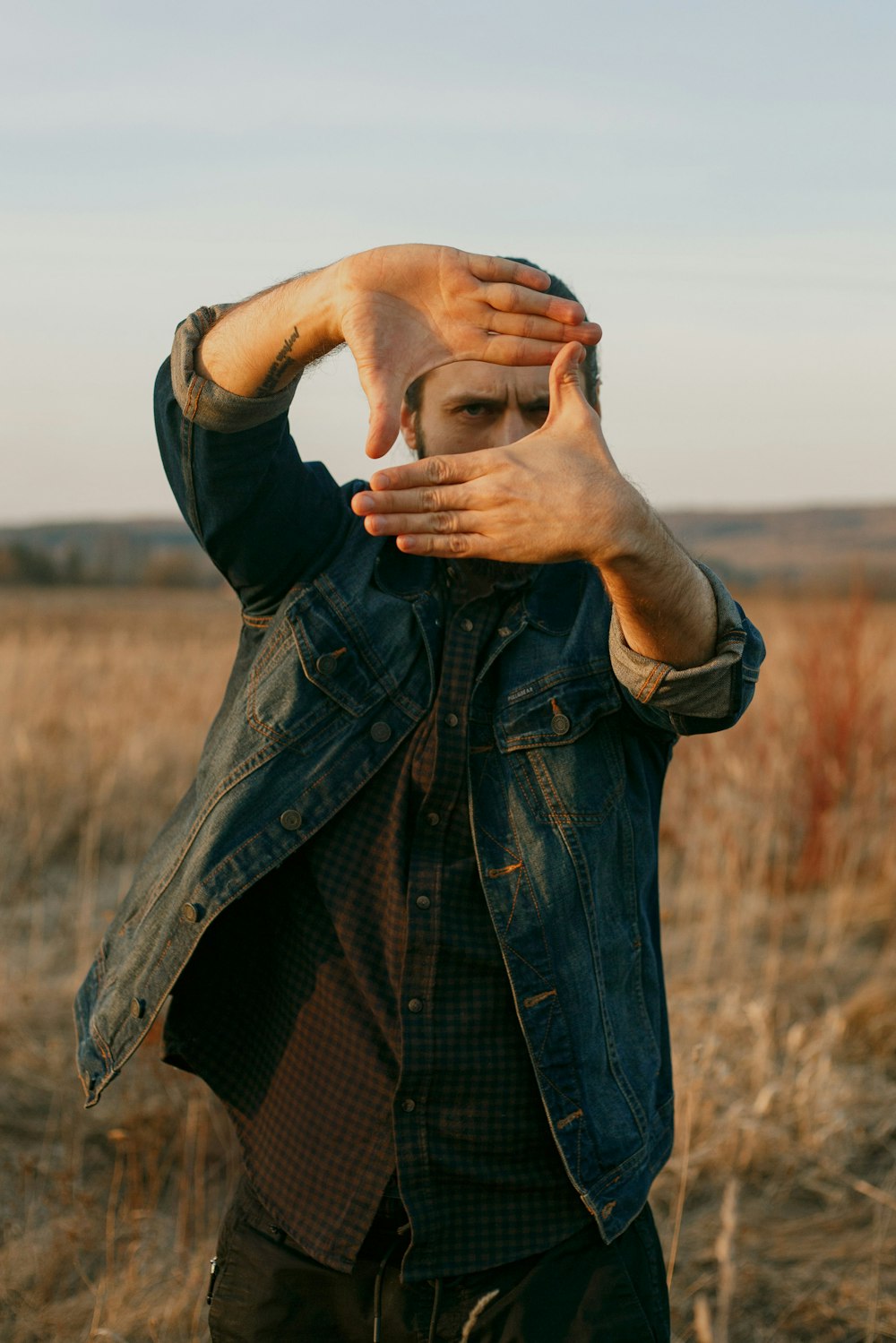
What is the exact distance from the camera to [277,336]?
1.67 m

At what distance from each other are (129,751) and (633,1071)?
18.8 ft

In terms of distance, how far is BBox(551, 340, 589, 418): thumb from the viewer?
5.07 ft

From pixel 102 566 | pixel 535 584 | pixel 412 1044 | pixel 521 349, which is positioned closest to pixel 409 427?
pixel 535 584

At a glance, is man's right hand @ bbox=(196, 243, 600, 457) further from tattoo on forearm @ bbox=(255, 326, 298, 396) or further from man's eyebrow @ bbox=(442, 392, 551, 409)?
man's eyebrow @ bbox=(442, 392, 551, 409)

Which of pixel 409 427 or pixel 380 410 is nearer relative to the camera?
pixel 380 410

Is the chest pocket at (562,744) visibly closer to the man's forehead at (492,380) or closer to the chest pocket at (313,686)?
the chest pocket at (313,686)

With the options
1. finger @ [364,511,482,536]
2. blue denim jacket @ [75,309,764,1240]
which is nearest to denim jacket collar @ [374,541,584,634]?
blue denim jacket @ [75,309,764,1240]

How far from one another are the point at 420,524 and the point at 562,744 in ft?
1.60

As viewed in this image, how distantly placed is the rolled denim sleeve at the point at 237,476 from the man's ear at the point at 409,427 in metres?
0.20

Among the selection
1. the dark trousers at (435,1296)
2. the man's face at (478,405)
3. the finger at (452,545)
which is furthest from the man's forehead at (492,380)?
the dark trousers at (435,1296)

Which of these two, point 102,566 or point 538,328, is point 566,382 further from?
point 102,566

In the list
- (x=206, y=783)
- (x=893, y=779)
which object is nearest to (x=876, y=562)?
(x=893, y=779)

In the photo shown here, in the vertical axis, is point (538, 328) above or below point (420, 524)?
above

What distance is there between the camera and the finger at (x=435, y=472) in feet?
4.82
